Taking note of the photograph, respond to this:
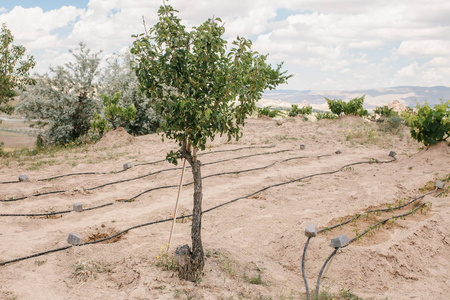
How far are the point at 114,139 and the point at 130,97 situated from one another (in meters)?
3.96

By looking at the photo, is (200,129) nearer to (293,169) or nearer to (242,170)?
(242,170)

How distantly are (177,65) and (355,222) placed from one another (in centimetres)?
424

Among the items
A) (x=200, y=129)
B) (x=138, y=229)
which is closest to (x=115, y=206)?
(x=138, y=229)

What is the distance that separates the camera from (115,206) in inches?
298

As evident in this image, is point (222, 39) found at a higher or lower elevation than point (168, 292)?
higher

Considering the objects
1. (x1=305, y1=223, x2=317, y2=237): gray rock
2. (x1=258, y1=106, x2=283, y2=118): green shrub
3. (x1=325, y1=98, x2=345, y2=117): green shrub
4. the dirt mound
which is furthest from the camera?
(x1=258, y1=106, x2=283, y2=118): green shrub

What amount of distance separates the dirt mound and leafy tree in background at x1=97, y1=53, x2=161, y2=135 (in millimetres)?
2905

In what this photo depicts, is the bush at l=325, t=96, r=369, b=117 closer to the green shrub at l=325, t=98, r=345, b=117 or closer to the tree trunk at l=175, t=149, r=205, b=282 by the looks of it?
the green shrub at l=325, t=98, r=345, b=117

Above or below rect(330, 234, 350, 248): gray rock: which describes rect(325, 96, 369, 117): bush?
above

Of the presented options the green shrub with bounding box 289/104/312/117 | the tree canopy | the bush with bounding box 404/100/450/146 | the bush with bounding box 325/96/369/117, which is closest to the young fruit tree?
the tree canopy

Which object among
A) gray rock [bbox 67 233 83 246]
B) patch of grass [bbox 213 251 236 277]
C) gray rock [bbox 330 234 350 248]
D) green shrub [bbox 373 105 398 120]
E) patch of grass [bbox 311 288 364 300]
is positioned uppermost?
green shrub [bbox 373 105 398 120]

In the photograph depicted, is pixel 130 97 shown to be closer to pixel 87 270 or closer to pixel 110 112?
pixel 110 112

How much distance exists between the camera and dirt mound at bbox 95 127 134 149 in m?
14.6

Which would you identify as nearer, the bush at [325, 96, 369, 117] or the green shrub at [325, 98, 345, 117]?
the bush at [325, 96, 369, 117]
